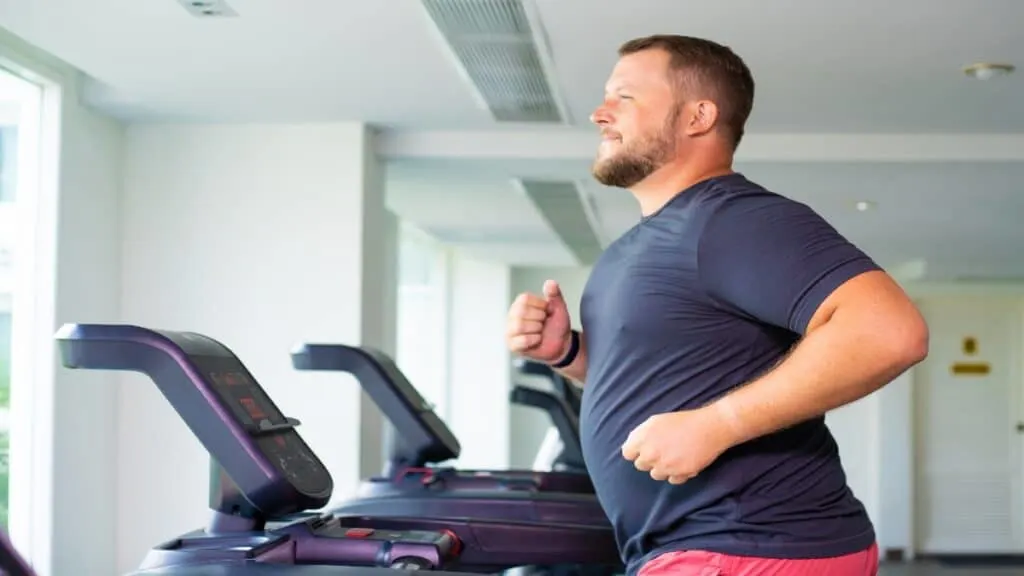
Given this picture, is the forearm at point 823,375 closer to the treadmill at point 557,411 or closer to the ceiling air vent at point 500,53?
the ceiling air vent at point 500,53

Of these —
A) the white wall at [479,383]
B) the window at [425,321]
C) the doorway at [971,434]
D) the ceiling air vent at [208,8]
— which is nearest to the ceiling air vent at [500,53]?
the ceiling air vent at [208,8]

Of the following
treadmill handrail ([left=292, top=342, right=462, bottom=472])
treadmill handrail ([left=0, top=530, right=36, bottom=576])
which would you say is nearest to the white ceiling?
treadmill handrail ([left=292, top=342, right=462, bottom=472])

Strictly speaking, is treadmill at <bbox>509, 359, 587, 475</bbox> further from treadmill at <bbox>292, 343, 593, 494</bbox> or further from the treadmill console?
the treadmill console

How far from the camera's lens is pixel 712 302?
1.40 meters

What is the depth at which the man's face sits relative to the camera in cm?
153

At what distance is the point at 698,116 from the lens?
152 centimetres

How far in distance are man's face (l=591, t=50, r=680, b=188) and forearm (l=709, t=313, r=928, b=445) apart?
34cm

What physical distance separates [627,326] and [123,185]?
366cm

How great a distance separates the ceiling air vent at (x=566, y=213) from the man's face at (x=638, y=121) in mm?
4188

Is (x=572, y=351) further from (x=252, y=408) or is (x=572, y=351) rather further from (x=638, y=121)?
(x=252, y=408)

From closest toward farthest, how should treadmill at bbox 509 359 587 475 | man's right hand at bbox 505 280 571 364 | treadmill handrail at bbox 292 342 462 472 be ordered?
1. man's right hand at bbox 505 280 571 364
2. treadmill handrail at bbox 292 342 462 472
3. treadmill at bbox 509 359 587 475

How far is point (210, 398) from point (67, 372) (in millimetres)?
2367

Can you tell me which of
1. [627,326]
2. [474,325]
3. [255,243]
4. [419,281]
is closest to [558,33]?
[255,243]

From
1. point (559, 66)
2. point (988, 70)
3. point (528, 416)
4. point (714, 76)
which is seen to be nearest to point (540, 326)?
point (714, 76)
